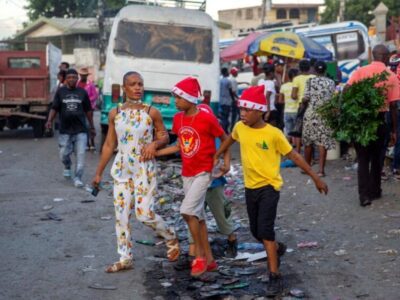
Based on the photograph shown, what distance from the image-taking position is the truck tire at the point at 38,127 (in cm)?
1949

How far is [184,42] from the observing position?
49.1ft

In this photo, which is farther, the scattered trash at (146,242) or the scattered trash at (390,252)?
the scattered trash at (146,242)

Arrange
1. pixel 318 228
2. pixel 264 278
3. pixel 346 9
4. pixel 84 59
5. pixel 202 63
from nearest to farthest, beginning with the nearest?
pixel 264 278
pixel 318 228
pixel 202 63
pixel 346 9
pixel 84 59

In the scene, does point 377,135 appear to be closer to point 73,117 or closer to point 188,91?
point 188,91

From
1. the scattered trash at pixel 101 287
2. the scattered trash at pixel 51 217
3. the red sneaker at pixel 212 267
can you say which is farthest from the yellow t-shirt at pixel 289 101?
the scattered trash at pixel 101 287

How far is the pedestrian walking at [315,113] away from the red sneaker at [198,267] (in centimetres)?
511

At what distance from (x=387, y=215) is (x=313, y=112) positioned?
2.95 meters

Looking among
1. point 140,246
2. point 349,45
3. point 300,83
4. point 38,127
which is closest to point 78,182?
point 140,246

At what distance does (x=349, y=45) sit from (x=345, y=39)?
267mm

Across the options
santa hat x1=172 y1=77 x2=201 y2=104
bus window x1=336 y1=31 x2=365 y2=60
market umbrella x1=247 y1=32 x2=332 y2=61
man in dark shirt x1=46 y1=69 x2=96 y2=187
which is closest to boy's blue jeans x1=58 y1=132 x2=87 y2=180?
man in dark shirt x1=46 y1=69 x2=96 y2=187

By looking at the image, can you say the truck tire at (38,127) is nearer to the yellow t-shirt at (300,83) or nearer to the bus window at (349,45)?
the yellow t-shirt at (300,83)

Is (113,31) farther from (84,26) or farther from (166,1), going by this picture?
(84,26)

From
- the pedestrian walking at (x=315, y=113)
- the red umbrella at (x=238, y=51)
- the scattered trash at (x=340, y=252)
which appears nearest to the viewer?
the scattered trash at (x=340, y=252)

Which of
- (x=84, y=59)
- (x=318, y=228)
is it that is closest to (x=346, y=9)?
(x=84, y=59)
